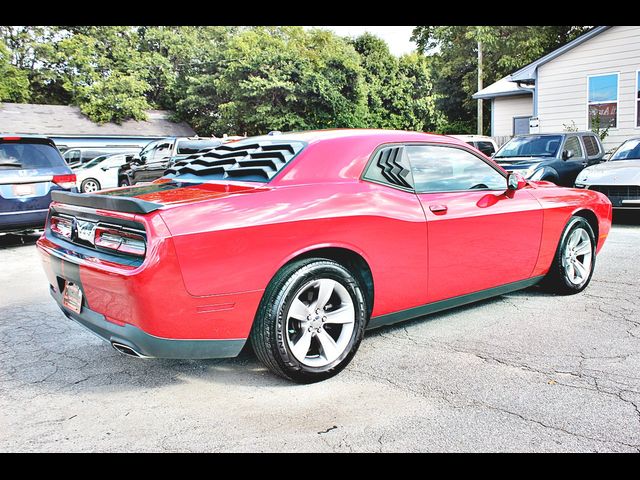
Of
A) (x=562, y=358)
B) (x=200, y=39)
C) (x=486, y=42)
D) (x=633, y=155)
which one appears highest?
(x=200, y=39)

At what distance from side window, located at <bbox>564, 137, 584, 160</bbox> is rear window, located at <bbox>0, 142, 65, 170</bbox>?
929 centimetres

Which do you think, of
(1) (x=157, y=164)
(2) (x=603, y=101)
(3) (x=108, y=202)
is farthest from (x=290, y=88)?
(3) (x=108, y=202)

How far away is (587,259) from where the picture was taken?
5574 mm

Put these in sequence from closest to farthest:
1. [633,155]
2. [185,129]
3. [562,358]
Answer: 1. [562,358]
2. [633,155]
3. [185,129]

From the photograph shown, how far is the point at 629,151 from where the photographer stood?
35.8ft

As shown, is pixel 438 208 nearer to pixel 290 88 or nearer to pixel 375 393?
pixel 375 393

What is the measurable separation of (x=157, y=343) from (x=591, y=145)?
11.5 m

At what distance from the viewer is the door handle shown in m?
4.13

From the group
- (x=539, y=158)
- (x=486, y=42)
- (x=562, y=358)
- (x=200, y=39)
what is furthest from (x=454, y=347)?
(x=200, y=39)

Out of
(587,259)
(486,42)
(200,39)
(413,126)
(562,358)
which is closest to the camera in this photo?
(562,358)
